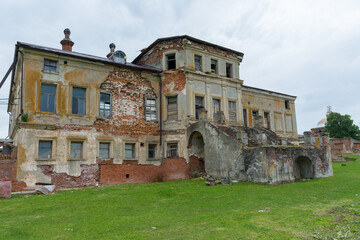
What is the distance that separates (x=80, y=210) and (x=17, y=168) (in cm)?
793

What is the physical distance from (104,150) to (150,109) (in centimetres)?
505

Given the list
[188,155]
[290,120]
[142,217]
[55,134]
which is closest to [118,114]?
[55,134]

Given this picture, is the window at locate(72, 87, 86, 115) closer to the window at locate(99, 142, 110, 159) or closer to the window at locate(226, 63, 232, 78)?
the window at locate(99, 142, 110, 159)

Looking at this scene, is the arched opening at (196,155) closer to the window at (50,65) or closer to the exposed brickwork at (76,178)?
the exposed brickwork at (76,178)

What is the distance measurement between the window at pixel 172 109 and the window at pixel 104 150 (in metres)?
5.50

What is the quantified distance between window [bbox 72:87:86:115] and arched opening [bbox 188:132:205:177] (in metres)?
8.34

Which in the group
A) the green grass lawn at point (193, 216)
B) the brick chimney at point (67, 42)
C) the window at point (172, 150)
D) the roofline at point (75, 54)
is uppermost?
the brick chimney at point (67, 42)

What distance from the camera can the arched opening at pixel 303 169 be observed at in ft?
59.4

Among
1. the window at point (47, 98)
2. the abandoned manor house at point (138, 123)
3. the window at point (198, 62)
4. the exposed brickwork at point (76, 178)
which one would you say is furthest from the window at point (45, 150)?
the window at point (198, 62)

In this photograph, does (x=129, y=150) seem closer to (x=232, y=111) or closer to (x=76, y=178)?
(x=76, y=178)

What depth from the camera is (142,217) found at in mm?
8359

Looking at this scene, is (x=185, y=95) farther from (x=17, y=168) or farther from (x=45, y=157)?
(x=17, y=168)

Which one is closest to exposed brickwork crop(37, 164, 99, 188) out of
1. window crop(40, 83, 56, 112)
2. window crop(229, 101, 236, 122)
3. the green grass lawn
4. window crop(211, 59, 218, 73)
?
window crop(40, 83, 56, 112)

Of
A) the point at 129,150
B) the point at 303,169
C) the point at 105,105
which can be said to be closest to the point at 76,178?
the point at 129,150
